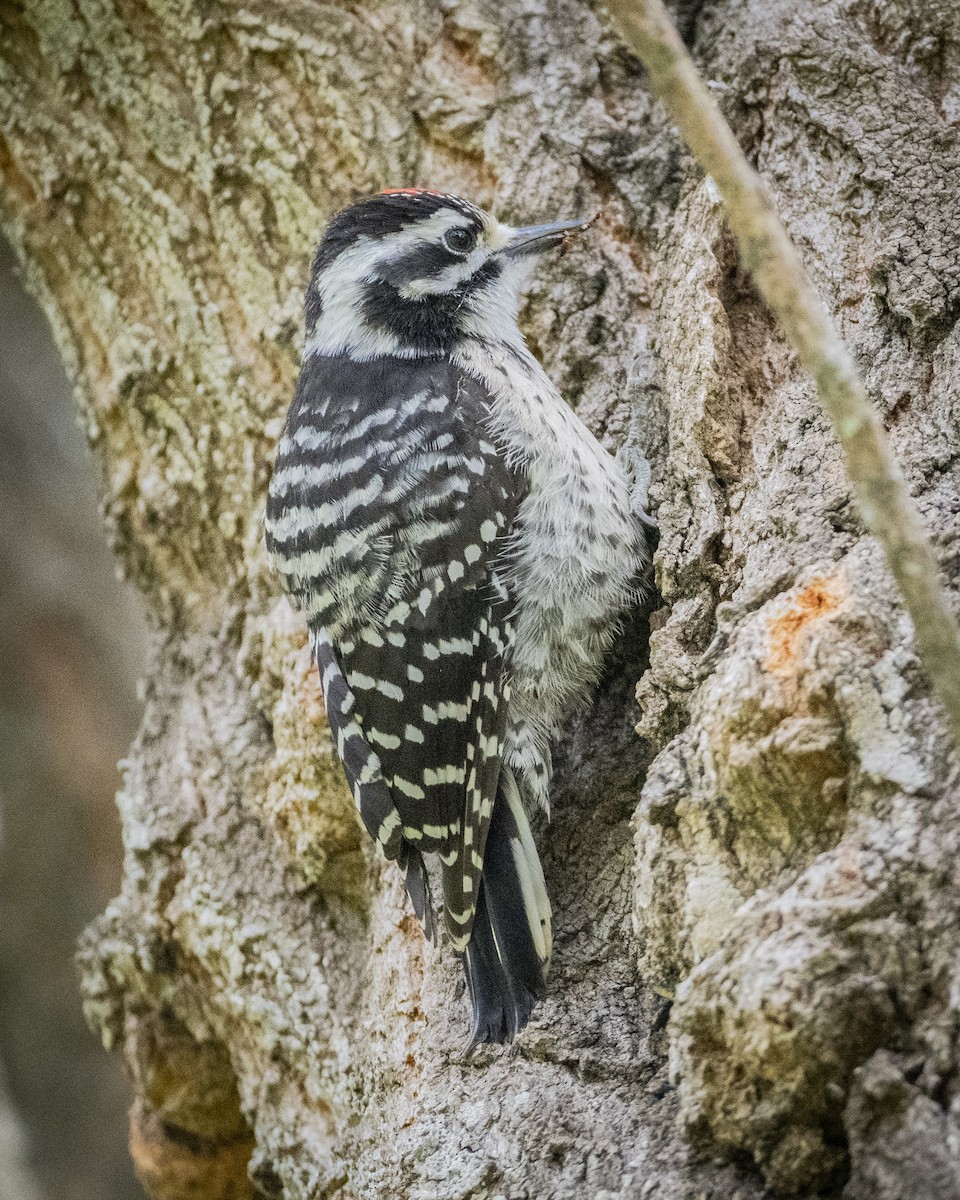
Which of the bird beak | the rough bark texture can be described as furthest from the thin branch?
the bird beak

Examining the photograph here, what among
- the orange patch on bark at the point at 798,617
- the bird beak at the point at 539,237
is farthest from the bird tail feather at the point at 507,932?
the bird beak at the point at 539,237

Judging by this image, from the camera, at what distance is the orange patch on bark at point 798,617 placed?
1.84 m

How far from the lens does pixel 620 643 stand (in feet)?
8.68

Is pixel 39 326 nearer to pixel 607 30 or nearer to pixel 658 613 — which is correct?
pixel 607 30

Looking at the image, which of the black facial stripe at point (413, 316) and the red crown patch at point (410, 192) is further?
the black facial stripe at point (413, 316)

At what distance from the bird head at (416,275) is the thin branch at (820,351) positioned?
1383 mm

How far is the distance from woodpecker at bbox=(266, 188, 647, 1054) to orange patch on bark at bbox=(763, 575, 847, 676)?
2.37 feet

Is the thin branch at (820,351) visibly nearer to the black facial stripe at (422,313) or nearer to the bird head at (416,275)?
the bird head at (416,275)

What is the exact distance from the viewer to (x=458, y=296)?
115 inches

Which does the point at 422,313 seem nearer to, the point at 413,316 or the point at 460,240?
the point at 413,316

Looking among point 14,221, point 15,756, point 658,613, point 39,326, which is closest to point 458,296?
point 658,613

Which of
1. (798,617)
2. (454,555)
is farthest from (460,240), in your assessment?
(798,617)

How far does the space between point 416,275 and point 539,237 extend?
37 cm

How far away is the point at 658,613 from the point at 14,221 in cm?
237
